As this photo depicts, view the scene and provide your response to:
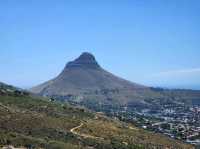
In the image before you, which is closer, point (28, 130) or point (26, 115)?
point (28, 130)

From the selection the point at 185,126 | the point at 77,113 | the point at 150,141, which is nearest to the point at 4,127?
the point at 150,141

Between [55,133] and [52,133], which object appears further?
[55,133]

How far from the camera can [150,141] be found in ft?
408

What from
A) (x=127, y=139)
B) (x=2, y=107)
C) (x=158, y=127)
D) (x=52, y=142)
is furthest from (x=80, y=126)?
(x=158, y=127)

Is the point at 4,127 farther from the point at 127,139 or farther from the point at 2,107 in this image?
the point at 127,139

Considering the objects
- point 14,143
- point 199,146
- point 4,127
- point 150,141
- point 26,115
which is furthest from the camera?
point 199,146

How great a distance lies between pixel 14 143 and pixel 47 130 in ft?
63.2

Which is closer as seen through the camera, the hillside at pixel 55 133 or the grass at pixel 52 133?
the grass at pixel 52 133

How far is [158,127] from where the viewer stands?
187 m

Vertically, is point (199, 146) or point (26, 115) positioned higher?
point (26, 115)

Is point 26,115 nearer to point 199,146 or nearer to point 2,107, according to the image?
point 2,107

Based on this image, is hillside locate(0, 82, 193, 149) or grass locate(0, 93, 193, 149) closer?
grass locate(0, 93, 193, 149)

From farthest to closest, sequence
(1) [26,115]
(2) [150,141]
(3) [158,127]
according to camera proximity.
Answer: (3) [158,127], (2) [150,141], (1) [26,115]

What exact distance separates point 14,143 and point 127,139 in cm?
3856
